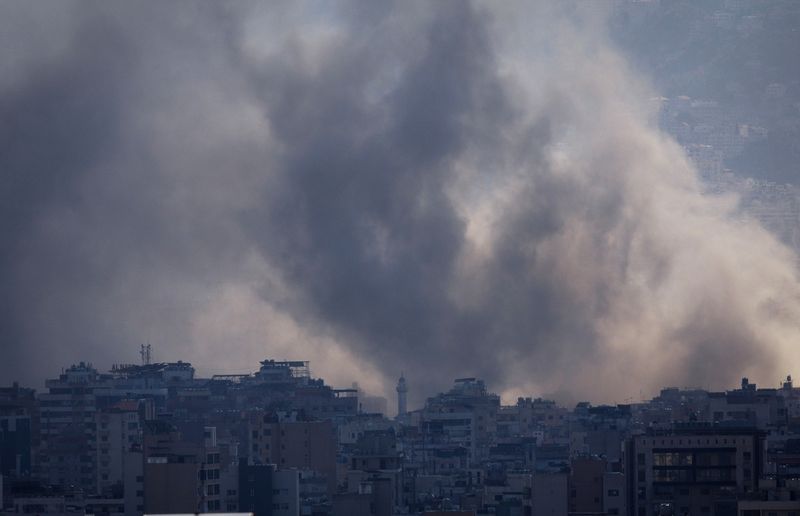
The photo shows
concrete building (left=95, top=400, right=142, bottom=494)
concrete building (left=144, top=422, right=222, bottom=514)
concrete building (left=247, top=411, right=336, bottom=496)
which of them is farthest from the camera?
concrete building (left=247, top=411, right=336, bottom=496)

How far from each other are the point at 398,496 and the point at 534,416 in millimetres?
27969

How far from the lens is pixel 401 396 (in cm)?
6156

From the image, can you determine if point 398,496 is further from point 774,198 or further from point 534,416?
point 774,198

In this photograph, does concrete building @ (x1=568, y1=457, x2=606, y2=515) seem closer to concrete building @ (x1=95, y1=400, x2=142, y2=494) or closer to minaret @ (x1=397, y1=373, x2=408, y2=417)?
concrete building @ (x1=95, y1=400, x2=142, y2=494)

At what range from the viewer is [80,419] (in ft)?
181

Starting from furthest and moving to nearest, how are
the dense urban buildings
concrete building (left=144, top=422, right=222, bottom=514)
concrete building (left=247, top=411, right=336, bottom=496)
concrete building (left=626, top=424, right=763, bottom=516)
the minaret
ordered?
the minaret → concrete building (left=247, top=411, right=336, bottom=496) → concrete building (left=626, top=424, right=763, bottom=516) → the dense urban buildings → concrete building (left=144, top=422, right=222, bottom=514)

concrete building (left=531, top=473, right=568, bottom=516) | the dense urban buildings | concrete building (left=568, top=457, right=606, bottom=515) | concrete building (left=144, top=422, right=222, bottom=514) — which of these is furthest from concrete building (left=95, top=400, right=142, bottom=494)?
concrete building (left=531, top=473, right=568, bottom=516)

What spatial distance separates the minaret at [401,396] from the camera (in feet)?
190

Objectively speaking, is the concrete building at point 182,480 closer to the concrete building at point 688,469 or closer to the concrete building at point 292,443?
the concrete building at point 688,469

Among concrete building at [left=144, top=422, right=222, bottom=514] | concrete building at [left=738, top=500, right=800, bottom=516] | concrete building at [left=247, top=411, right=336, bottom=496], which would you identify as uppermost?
concrete building at [left=247, top=411, right=336, bottom=496]

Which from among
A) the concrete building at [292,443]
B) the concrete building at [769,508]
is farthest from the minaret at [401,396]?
the concrete building at [769,508]

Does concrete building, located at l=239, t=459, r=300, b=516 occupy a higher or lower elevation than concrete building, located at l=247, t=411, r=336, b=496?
lower

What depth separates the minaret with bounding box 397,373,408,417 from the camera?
57844mm

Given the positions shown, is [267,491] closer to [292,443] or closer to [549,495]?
[549,495]
